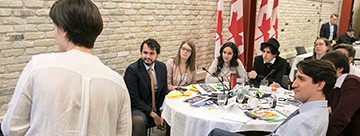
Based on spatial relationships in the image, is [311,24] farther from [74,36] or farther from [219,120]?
[74,36]

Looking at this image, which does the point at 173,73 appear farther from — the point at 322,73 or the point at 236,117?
the point at 322,73

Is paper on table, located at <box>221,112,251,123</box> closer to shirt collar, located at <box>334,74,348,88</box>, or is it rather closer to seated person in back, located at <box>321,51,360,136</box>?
seated person in back, located at <box>321,51,360,136</box>

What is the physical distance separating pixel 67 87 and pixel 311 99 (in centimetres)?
143

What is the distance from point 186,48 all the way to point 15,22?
71.7 inches

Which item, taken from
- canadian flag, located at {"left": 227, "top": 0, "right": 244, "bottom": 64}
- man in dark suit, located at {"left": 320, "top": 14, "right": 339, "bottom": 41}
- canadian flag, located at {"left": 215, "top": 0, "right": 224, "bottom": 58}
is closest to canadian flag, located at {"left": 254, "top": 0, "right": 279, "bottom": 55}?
canadian flag, located at {"left": 227, "top": 0, "right": 244, "bottom": 64}

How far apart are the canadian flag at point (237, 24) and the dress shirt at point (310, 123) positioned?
3.09m

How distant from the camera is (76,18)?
1.04 metres

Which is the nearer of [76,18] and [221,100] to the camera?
[76,18]

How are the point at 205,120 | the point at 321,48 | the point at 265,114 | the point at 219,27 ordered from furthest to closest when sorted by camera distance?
the point at 219,27 < the point at 321,48 < the point at 265,114 < the point at 205,120

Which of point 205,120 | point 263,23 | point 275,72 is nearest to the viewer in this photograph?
point 205,120

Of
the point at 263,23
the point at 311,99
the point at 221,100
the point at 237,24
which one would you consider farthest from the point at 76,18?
the point at 263,23

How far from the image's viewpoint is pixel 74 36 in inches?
42.1

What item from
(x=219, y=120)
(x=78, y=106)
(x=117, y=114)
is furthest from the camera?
(x=219, y=120)

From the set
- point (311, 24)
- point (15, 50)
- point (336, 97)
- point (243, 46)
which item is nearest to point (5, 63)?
point (15, 50)
